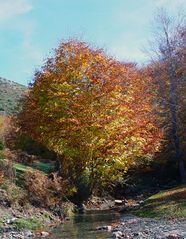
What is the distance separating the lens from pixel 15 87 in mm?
92188

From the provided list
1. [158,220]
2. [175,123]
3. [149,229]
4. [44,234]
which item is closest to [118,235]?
[149,229]

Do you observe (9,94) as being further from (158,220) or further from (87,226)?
(158,220)

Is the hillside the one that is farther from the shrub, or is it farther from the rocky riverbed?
the rocky riverbed

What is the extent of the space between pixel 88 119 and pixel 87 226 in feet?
22.5

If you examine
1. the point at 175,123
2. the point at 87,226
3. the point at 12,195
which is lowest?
the point at 87,226

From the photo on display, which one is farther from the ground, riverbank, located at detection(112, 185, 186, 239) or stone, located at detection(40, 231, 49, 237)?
riverbank, located at detection(112, 185, 186, 239)

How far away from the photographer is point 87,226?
62.2ft

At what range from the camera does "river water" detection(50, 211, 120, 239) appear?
53.6 ft

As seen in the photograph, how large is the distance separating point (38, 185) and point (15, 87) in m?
72.8

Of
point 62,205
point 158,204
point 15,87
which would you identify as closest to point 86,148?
point 62,205

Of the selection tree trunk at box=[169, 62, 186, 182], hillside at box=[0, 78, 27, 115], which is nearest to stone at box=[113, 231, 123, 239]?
tree trunk at box=[169, 62, 186, 182]

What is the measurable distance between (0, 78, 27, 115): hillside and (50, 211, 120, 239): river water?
51.6m

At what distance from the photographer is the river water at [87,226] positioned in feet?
53.6

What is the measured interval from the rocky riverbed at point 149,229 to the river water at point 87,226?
679 millimetres
